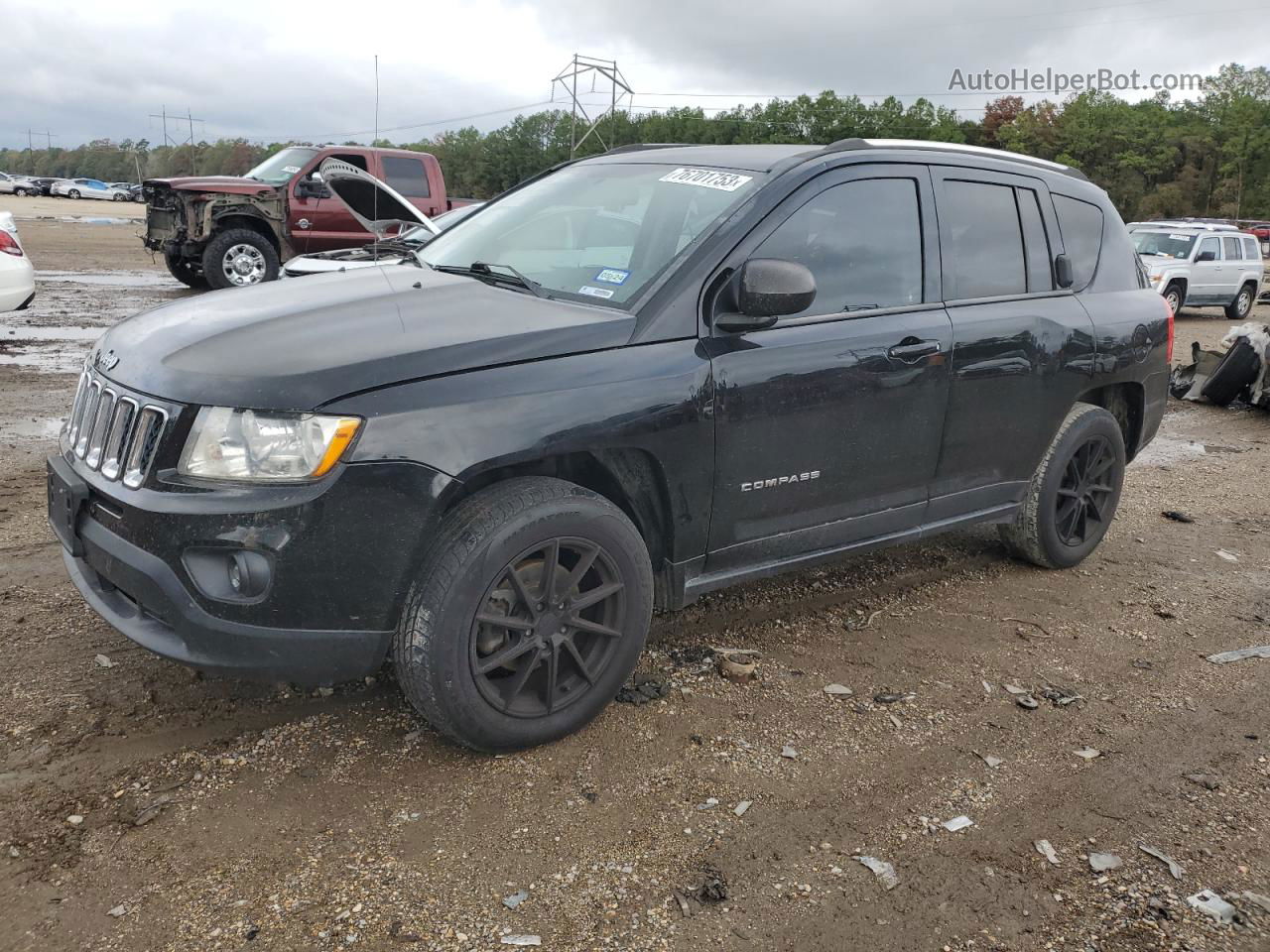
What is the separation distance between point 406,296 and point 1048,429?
287cm

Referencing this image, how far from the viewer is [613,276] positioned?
3441mm

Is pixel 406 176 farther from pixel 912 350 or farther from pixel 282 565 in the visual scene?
pixel 282 565

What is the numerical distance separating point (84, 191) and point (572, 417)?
78657 millimetres

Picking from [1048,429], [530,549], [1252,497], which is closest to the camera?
[530,549]

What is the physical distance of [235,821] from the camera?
8.98 feet

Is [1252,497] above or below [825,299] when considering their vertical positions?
below

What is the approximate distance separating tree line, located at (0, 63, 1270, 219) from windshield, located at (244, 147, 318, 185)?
42633mm

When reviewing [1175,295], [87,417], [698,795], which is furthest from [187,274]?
[1175,295]

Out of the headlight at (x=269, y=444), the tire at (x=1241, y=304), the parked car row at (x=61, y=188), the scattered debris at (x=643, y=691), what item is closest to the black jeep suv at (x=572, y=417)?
the headlight at (x=269, y=444)

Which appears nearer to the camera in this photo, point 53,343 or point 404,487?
point 404,487

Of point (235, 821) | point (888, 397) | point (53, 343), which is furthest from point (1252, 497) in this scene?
point (53, 343)

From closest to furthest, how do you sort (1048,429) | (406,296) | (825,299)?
(406,296) → (825,299) → (1048,429)

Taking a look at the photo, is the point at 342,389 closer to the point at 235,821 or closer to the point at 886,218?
the point at 235,821

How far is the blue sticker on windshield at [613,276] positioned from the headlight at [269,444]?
1116 mm
